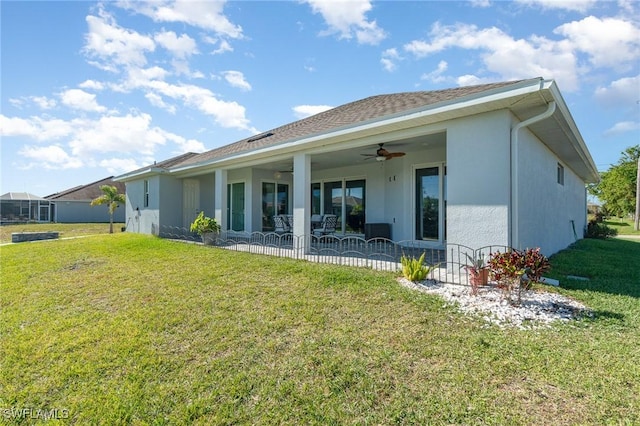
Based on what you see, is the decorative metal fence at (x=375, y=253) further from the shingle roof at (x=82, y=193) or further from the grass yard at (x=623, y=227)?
the shingle roof at (x=82, y=193)

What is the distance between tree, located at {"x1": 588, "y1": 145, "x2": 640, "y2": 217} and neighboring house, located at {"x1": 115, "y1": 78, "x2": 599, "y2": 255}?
78.6 feet

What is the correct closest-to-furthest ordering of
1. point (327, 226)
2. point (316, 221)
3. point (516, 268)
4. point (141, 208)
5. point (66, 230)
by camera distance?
point (516, 268), point (327, 226), point (316, 221), point (141, 208), point (66, 230)

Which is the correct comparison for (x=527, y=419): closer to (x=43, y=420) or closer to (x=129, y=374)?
(x=129, y=374)

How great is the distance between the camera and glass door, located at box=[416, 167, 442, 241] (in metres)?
9.15

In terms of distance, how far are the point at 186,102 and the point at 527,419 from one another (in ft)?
42.6

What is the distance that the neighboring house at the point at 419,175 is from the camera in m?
5.25

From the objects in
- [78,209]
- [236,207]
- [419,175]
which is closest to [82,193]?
[78,209]

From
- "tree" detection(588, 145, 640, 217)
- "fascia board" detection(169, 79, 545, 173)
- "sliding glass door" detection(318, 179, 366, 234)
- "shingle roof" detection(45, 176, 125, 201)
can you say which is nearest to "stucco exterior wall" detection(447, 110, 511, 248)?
"fascia board" detection(169, 79, 545, 173)

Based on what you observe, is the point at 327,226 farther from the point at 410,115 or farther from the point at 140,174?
the point at 140,174

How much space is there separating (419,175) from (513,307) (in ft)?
19.5

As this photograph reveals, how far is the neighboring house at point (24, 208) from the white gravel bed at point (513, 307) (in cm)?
4075

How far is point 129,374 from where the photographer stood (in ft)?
11.0

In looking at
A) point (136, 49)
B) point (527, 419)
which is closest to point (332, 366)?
point (527, 419)

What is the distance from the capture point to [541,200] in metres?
7.40
